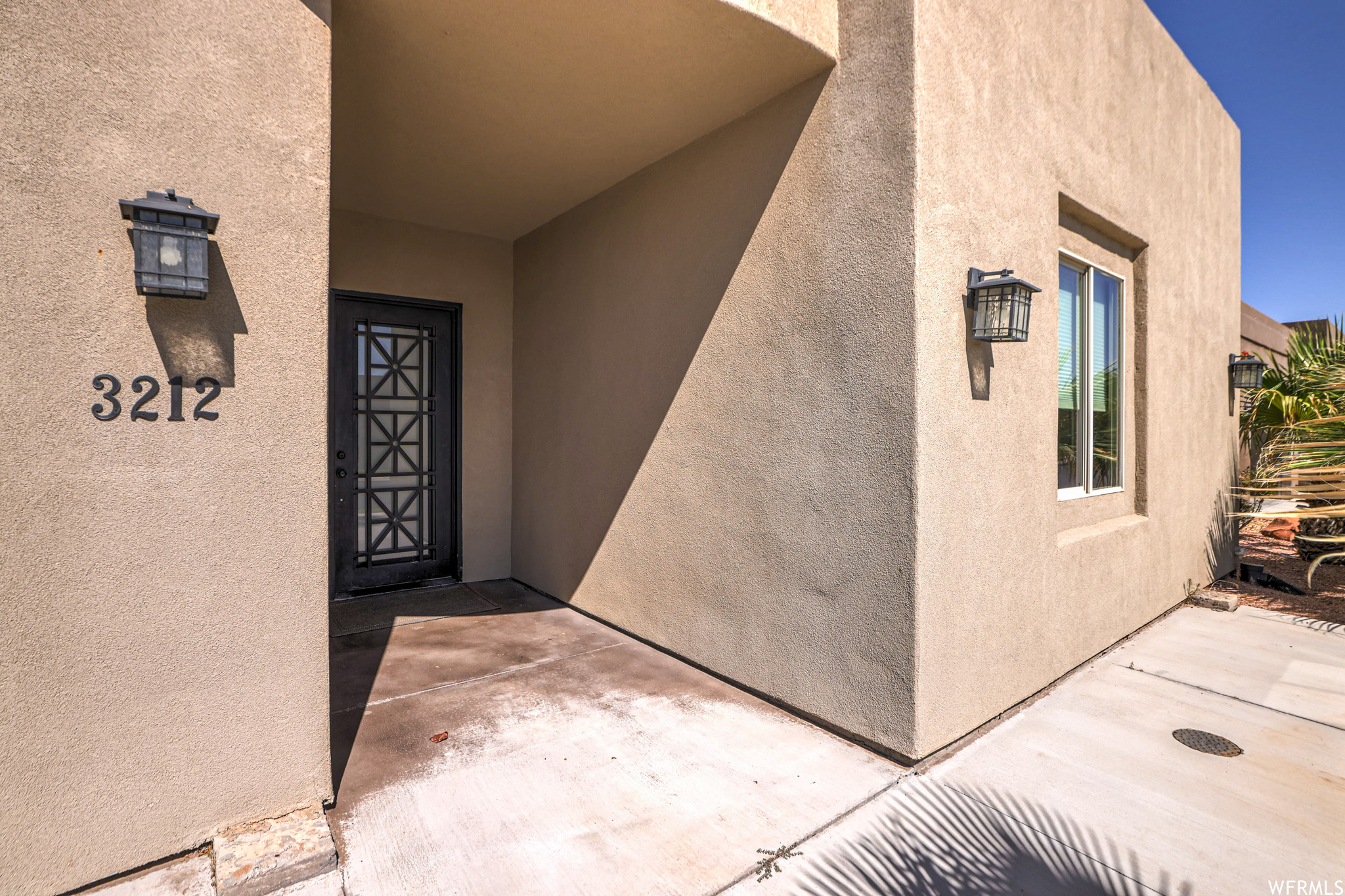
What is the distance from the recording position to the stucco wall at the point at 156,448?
1.71 meters

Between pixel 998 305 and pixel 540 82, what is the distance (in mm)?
2357

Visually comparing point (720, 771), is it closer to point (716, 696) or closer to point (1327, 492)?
point (716, 696)

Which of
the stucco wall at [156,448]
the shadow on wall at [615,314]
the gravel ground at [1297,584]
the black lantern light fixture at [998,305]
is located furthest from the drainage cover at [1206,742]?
the stucco wall at [156,448]

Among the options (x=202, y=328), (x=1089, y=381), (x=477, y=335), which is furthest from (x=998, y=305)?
(x=477, y=335)

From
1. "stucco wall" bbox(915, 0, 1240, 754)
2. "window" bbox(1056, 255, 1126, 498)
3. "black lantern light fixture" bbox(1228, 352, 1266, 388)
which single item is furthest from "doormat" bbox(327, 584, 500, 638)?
"black lantern light fixture" bbox(1228, 352, 1266, 388)

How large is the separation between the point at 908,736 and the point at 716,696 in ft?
3.34

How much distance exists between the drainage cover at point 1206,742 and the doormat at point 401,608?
4.15m

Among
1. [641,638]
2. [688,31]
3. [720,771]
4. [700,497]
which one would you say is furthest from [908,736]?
[688,31]

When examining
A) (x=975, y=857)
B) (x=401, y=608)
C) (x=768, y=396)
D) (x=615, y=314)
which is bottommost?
(x=975, y=857)

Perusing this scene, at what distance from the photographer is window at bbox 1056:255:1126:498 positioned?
3797 millimetres

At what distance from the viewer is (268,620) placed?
204cm

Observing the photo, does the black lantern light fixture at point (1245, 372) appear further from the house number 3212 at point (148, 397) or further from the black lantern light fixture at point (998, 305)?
the house number 3212 at point (148, 397)

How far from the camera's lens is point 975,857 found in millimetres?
2066

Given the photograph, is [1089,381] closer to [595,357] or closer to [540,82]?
[595,357]
